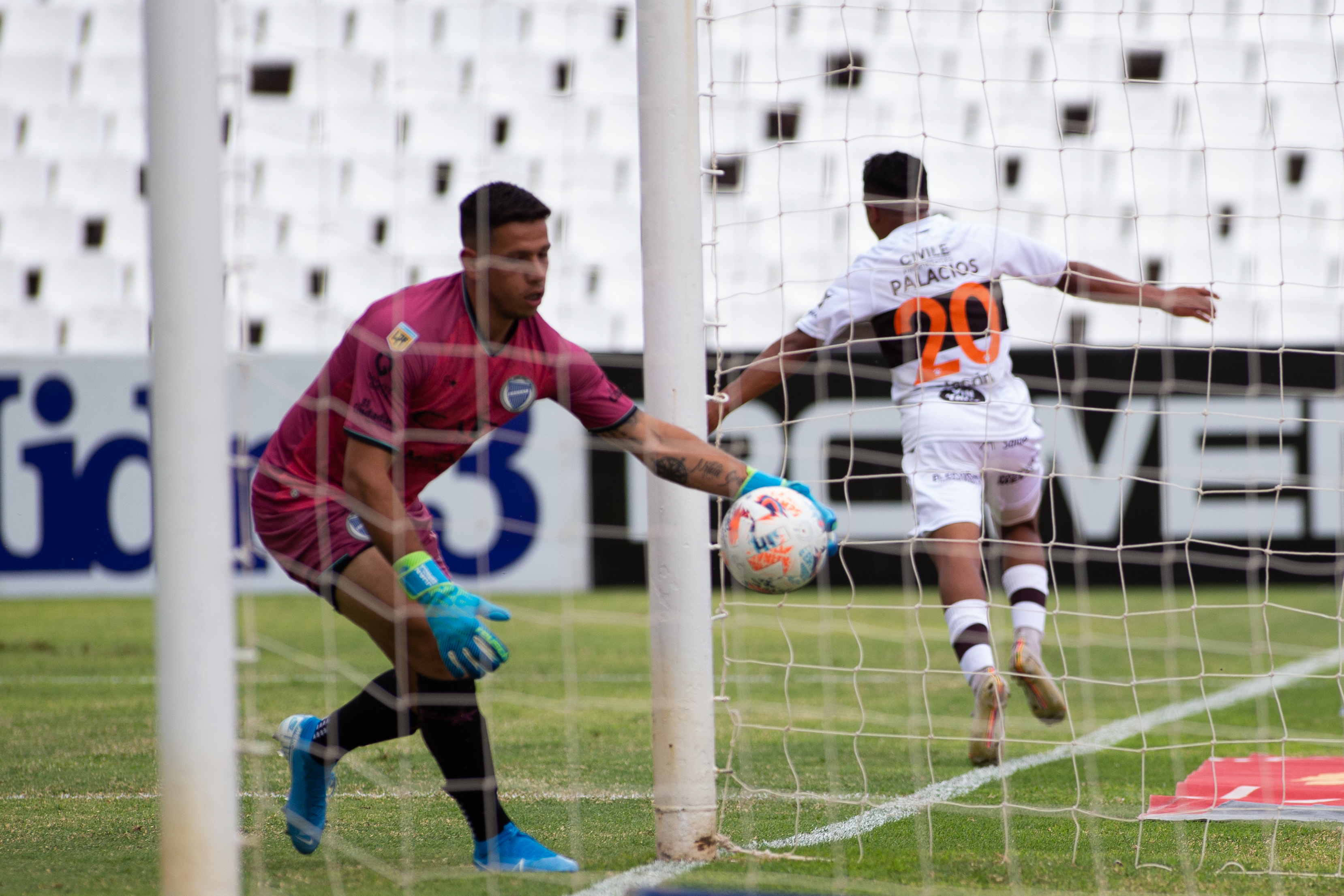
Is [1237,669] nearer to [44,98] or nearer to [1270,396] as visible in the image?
[1270,396]

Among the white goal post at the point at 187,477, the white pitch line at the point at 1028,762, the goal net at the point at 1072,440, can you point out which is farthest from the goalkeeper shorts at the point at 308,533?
the white pitch line at the point at 1028,762

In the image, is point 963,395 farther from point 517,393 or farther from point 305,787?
point 305,787

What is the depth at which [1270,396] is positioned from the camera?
37.9 ft

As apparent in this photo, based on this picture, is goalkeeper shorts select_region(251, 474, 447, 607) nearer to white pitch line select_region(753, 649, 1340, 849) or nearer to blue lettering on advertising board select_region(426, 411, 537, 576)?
white pitch line select_region(753, 649, 1340, 849)

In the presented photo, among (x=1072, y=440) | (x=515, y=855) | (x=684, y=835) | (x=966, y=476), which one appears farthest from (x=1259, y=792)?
(x=1072, y=440)

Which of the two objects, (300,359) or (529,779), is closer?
(529,779)

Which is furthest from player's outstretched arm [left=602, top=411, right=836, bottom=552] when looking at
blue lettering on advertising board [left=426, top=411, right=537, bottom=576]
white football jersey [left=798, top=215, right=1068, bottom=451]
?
blue lettering on advertising board [left=426, top=411, right=537, bottom=576]

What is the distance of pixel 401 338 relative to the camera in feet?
10.7

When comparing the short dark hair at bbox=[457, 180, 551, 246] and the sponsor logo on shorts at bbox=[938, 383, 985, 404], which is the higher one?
the short dark hair at bbox=[457, 180, 551, 246]

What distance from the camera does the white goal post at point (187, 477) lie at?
2.44m

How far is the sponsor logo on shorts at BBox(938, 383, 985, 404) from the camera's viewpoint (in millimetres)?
4578

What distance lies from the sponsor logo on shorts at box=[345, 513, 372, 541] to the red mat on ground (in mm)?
2422

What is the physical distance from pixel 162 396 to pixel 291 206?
1469cm

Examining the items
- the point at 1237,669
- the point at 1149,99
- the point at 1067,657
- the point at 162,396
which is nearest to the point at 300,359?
the point at 1067,657
